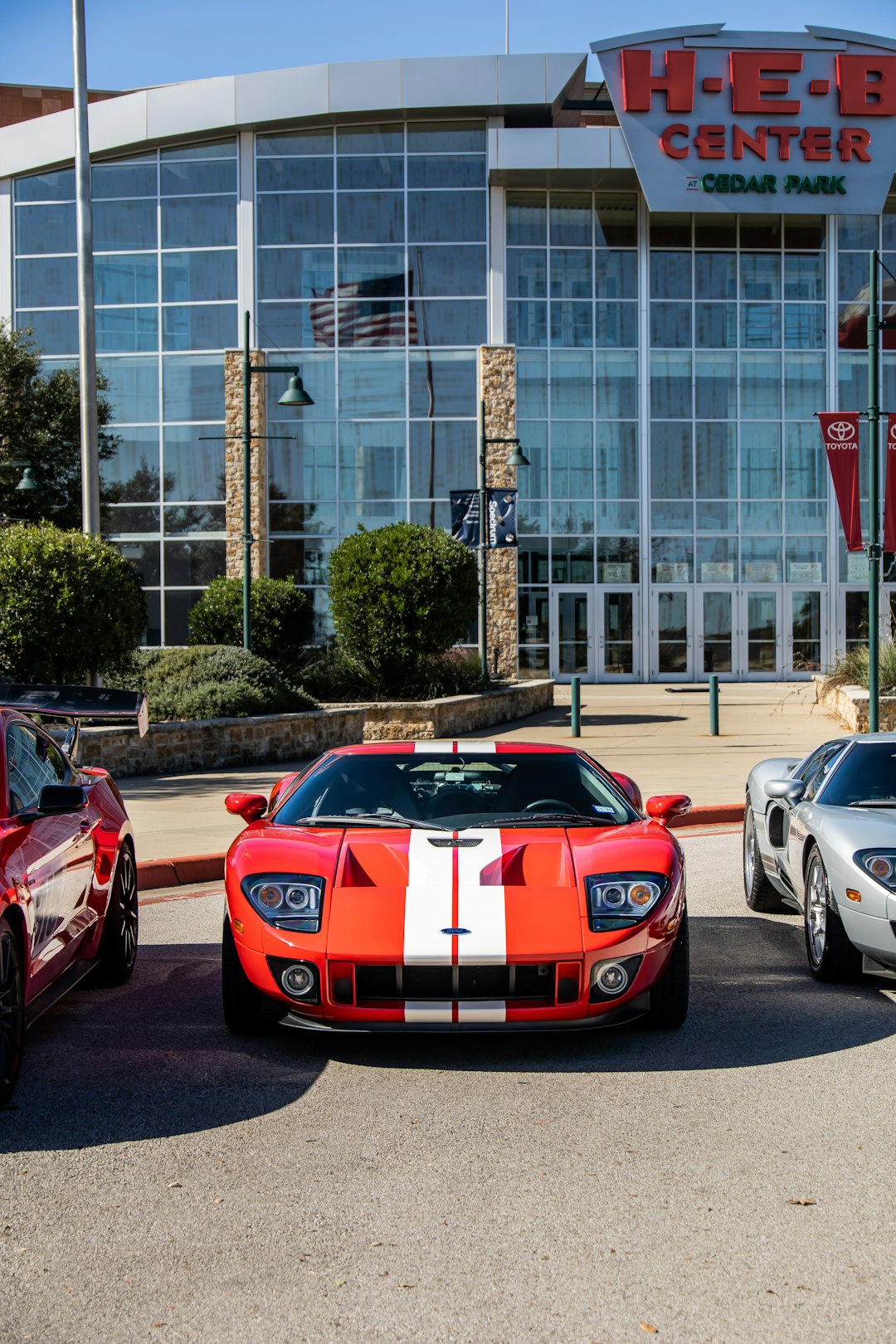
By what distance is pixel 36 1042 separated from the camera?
21.0ft

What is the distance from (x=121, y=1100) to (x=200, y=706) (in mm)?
16126

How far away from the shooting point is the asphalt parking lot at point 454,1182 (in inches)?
143

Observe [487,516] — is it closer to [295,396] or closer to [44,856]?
[295,396]

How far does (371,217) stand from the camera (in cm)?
3944

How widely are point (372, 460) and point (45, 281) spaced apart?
34.0ft

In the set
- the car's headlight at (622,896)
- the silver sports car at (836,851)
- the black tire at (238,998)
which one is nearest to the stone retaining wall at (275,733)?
the silver sports car at (836,851)

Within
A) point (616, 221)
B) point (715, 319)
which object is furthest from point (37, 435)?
point (715, 319)

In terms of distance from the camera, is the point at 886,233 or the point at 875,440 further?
the point at 886,233

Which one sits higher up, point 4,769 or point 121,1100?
point 4,769

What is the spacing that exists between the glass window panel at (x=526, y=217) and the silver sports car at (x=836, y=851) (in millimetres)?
32113

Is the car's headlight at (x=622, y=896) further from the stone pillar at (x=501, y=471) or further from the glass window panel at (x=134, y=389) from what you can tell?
the glass window panel at (x=134, y=389)

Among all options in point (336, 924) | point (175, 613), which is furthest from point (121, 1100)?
point (175, 613)

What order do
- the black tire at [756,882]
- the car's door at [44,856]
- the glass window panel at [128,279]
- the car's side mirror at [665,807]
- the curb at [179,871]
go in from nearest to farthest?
the car's door at [44,856], the car's side mirror at [665,807], the black tire at [756,882], the curb at [179,871], the glass window panel at [128,279]

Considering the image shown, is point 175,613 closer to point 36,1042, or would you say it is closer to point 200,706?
point 200,706
